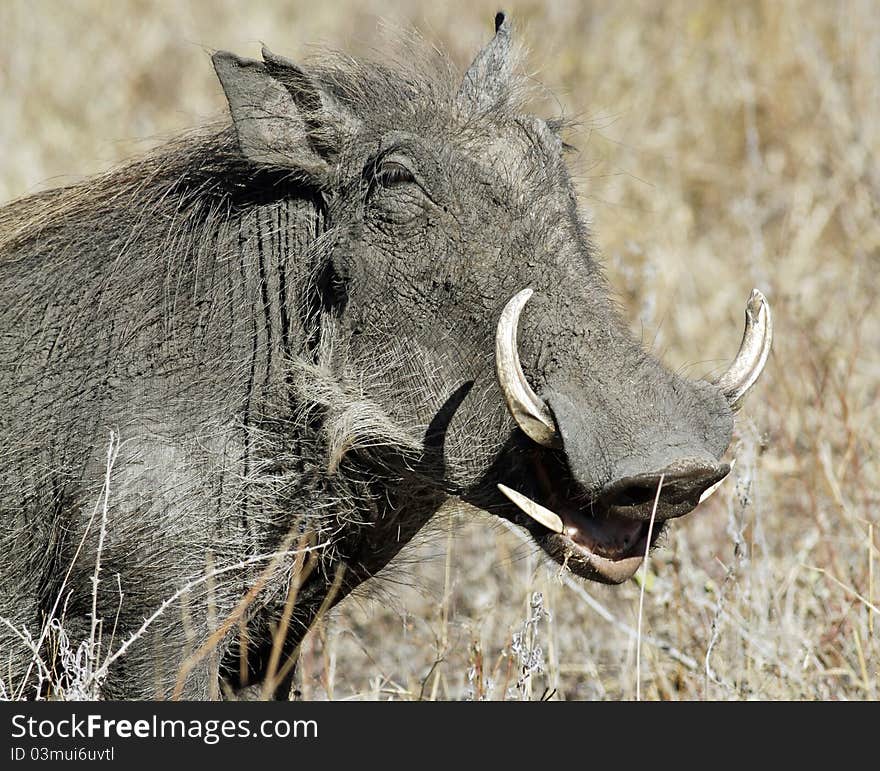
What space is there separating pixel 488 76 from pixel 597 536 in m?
0.93

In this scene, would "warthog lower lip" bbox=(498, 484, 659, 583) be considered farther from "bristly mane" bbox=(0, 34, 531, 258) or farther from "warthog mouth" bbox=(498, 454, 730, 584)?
"bristly mane" bbox=(0, 34, 531, 258)

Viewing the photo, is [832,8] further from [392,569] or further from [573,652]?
[392,569]

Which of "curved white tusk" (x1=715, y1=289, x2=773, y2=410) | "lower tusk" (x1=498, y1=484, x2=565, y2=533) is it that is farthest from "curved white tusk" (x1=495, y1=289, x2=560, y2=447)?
"curved white tusk" (x1=715, y1=289, x2=773, y2=410)

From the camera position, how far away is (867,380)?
4680mm

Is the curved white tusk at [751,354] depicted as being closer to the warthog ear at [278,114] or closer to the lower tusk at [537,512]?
the lower tusk at [537,512]

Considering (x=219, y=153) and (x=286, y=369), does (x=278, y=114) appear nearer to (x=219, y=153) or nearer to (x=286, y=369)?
(x=219, y=153)

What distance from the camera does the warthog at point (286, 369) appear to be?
2303 mm

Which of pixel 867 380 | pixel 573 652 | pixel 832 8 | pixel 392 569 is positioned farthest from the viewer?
pixel 832 8

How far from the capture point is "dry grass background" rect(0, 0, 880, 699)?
3.26 metres

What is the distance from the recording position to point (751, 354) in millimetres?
2375

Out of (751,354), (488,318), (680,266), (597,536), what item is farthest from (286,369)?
(680,266)

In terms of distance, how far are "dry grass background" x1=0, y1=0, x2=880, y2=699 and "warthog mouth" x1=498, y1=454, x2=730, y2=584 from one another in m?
0.38

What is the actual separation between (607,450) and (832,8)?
17.2 ft

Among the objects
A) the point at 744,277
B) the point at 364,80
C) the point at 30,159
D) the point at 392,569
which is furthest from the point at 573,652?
the point at 30,159
